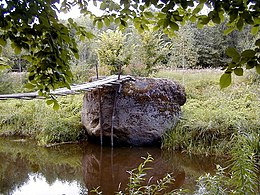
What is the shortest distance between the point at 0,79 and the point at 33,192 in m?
7.10

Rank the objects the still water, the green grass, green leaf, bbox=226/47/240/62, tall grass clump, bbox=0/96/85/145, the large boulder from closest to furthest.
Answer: green leaf, bbox=226/47/240/62
the still water
the green grass
the large boulder
tall grass clump, bbox=0/96/85/145

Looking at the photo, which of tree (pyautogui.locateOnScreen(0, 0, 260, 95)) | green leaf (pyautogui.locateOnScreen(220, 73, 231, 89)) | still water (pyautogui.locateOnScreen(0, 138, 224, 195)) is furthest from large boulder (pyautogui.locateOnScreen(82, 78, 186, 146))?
green leaf (pyautogui.locateOnScreen(220, 73, 231, 89))

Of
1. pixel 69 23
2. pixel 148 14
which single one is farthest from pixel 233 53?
pixel 69 23

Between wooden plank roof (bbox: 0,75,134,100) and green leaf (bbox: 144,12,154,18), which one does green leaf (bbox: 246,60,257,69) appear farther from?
wooden plank roof (bbox: 0,75,134,100)

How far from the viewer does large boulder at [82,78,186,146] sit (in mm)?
5797

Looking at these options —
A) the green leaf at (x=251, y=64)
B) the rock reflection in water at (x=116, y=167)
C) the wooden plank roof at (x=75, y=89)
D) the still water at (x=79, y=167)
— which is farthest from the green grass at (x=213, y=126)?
the green leaf at (x=251, y=64)

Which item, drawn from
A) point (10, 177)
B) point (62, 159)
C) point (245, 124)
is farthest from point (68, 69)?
point (245, 124)

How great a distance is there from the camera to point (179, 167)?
15.0 ft

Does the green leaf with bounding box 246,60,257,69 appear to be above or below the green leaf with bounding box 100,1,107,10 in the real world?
below

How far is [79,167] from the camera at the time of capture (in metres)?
4.72

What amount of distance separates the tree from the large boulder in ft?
15.7

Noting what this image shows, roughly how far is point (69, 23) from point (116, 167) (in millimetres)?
3880

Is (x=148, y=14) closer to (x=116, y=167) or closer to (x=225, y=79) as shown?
(x=225, y=79)

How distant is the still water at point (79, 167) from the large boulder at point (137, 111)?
280 millimetres
